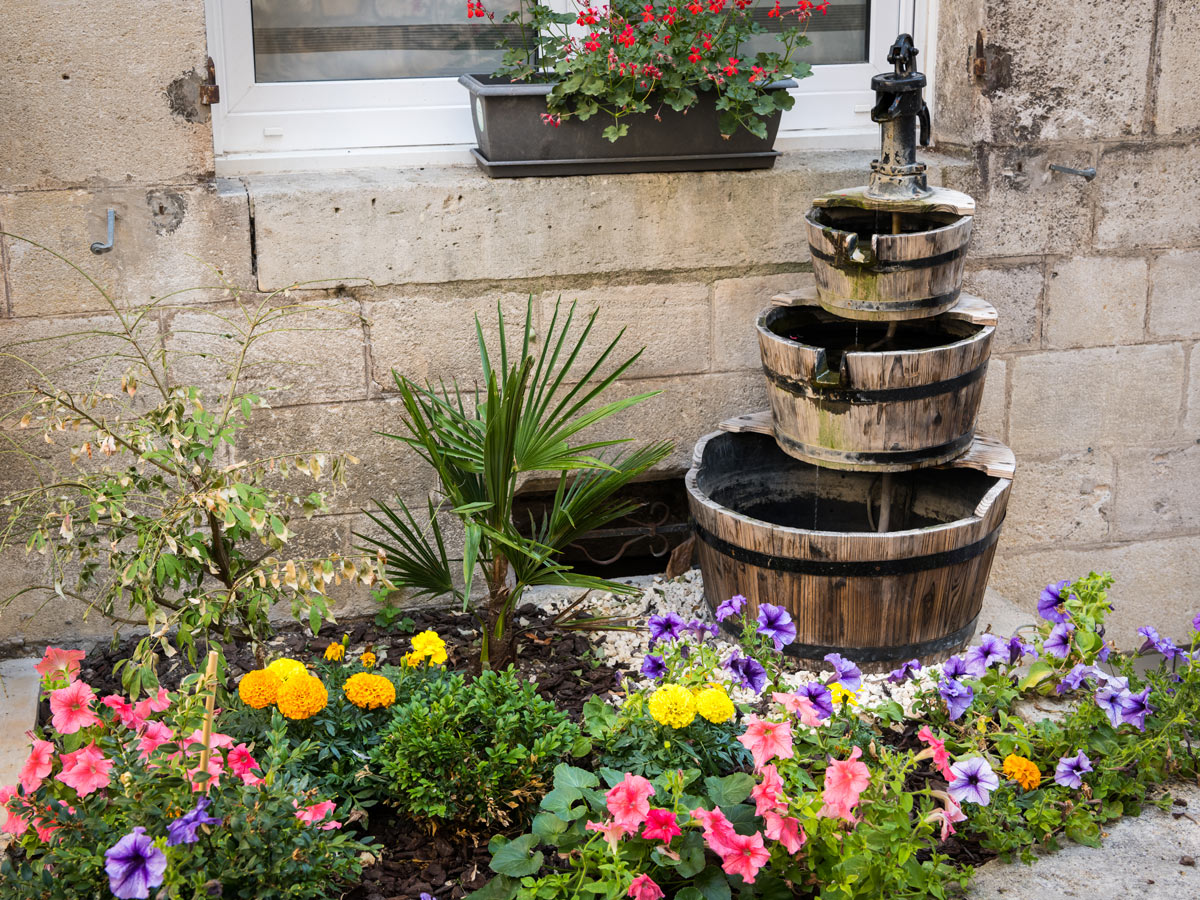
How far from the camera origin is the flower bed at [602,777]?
199 centimetres

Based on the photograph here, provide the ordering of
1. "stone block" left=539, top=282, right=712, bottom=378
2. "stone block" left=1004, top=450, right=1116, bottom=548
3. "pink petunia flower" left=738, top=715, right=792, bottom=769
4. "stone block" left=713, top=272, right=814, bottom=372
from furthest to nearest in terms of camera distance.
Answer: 1. "stone block" left=1004, top=450, right=1116, bottom=548
2. "stone block" left=713, top=272, right=814, bottom=372
3. "stone block" left=539, top=282, right=712, bottom=378
4. "pink petunia flower" left=738, top=715, right=792, bottom=769

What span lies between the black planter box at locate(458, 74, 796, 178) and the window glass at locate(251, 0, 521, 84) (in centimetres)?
15

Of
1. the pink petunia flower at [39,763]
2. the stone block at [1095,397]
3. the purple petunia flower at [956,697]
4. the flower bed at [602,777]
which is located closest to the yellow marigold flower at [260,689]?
the flower bed at [602,777]

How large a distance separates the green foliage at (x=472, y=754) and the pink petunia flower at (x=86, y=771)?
532mm

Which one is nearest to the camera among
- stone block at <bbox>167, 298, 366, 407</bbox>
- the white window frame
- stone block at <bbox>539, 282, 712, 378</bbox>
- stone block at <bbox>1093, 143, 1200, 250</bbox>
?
stone block at <bbox>167, 298, 366, 407</bbox>

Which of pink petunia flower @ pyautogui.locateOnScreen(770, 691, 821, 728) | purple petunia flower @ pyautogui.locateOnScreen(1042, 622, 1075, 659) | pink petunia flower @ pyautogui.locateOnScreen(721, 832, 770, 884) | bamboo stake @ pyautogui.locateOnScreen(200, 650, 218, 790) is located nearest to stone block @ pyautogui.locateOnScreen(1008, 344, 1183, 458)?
purple petunia flower @ pyautogui.locateOnScreen(1042, 622, 1075, 659)

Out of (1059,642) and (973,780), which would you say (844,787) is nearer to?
(973,780)

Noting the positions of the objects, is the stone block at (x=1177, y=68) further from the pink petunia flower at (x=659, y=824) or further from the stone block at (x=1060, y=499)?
the pink petunia flower at (x=659, y=824)

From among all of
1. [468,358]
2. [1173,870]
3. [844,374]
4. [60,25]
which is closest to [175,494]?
[468,358]

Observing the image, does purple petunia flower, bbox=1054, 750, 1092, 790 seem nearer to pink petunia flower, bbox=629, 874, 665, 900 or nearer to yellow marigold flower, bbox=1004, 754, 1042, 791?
yellow marigold flower, bbox=1004, 754, 1042, 791

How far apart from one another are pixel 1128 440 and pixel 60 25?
11.0 feet

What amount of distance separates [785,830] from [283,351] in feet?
6.33

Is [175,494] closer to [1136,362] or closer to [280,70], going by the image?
[280,70]

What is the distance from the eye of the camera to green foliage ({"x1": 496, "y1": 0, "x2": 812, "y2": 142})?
126 inches
